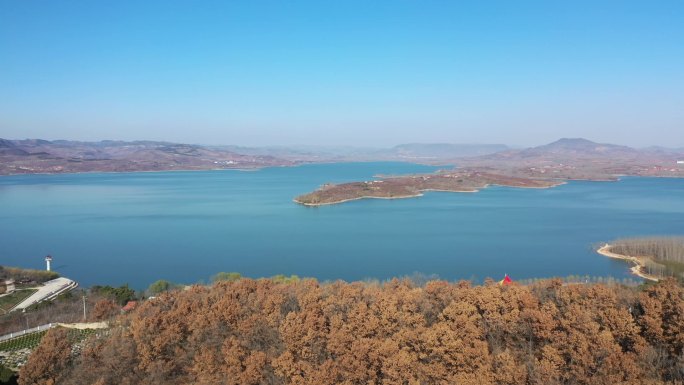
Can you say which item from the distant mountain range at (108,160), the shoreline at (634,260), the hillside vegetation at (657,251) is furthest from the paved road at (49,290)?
the distant mountain range at (108,160)

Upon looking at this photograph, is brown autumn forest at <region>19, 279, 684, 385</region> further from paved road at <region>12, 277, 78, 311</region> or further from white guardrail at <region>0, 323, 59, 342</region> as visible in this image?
paved road at <region>12, 277, 78, 311</region>

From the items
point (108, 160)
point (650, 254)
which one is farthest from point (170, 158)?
point (650, 254)

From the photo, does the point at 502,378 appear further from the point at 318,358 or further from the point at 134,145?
the point at 134,145

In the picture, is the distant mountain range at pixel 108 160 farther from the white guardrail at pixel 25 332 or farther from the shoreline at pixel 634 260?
the shoreline at pixel 634 260

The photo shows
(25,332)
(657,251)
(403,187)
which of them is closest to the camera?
(25,332)

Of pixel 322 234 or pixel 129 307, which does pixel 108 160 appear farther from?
pixel 129 307

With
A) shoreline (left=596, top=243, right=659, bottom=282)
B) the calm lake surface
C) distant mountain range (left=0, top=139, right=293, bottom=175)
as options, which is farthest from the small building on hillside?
distant mountain range (left=0, top=139, right=293, bottom=175)

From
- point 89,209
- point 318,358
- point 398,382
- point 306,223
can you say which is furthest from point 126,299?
point 89,209
